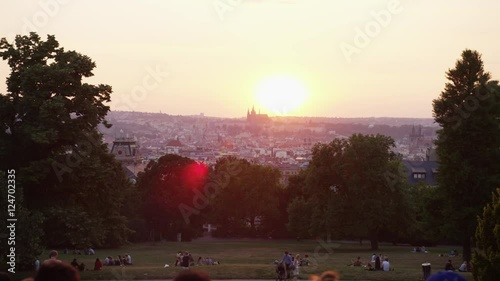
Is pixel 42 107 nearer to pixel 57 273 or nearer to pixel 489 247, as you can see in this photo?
pixel 489 247

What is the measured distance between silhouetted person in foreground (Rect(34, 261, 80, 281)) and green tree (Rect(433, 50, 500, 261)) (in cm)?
3934

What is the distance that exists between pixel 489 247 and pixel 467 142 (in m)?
20.3

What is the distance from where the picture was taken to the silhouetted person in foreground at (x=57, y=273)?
6.35 metres

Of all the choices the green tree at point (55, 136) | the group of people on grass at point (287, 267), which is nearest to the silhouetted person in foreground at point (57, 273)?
the group of people on grass at point (287, 267)

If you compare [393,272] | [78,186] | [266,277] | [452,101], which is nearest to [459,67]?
[452,101]

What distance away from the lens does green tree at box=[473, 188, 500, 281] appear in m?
23.8

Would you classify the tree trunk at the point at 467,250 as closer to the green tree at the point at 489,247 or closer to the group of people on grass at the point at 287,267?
the group of people on grass at the point at 287,267

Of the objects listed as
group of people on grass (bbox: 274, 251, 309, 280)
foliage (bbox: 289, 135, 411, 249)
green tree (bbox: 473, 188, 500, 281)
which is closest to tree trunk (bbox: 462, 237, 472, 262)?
group of people on grass (bbox: 274, 251, 309, 280)

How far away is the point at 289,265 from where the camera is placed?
103 ft

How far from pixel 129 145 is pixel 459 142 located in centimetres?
13301

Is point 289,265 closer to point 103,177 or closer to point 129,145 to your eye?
point 103,177

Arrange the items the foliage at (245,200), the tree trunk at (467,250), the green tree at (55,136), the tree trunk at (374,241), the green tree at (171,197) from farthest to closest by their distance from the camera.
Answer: the foliage at (245,200) < the green tree at (171,197) < the tree trunk at (374,241) < the tree trunk at (467,250) < the green tree at (55,136)

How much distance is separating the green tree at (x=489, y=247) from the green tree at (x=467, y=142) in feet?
60.7

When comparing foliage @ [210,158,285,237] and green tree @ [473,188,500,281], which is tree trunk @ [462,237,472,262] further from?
foliage @ [210,158,285,237]
